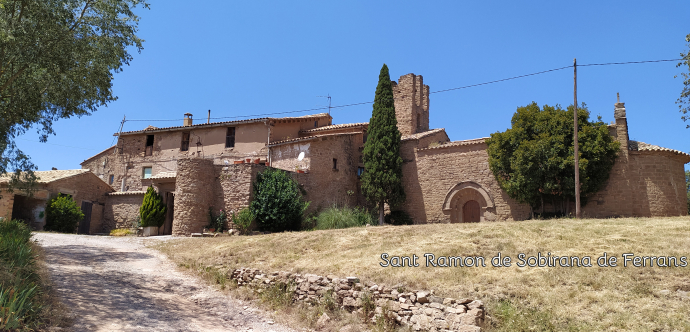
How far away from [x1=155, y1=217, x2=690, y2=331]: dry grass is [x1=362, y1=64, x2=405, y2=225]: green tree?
7807 millimetres

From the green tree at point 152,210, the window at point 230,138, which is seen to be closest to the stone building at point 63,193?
the green tree at point 152,210

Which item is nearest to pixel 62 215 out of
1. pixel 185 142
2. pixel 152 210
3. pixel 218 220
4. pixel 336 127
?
pixel 152 210

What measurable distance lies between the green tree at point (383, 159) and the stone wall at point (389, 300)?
12909mm

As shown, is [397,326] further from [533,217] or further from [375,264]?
[533,217]

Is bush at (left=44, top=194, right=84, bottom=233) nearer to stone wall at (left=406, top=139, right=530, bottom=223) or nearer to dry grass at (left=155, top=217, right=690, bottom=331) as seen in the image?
dry grass at (left=155, top=217, right=690, bottom=331)

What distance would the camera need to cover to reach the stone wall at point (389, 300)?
8516 millimetres

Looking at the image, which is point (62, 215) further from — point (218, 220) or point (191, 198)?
point (218, 220)

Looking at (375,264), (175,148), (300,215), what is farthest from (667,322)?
(175,148)

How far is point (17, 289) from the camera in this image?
722 cm

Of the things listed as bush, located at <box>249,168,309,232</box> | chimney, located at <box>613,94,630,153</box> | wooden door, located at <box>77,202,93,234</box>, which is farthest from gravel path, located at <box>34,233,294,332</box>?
chimney, located at <box>613,94,630,153</box>

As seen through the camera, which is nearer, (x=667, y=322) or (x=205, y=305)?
(x=667, y=322)

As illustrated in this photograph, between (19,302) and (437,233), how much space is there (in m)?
11.3

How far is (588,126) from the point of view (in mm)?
20219

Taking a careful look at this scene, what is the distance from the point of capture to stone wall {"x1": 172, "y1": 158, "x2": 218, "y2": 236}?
21.7 meters
